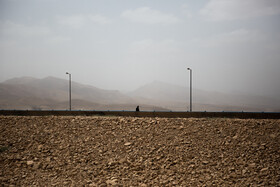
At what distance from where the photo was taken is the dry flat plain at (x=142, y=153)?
10852 millimetres

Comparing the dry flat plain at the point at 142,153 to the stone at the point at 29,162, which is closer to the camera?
the dry flat plain at the point at 142,153

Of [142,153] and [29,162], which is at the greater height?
[142,153]

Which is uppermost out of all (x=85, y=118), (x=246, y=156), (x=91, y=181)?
(x=85, y=118)

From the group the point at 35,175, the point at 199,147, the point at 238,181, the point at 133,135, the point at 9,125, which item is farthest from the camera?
the point at 9,125

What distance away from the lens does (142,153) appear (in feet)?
41.4

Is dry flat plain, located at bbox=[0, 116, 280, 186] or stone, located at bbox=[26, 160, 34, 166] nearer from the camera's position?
dry flat plain, located at bbox=[0, 116, 280, 186]

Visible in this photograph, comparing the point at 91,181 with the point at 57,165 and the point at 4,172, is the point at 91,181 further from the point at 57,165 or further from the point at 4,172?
the point at 4,172

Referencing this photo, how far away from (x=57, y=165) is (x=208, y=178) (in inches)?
279

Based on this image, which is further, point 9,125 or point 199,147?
point 9,125

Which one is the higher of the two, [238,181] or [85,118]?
[85,118]

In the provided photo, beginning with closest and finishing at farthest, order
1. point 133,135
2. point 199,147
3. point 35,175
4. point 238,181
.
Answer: point 238,181, point 35,175, point 199,147, point 133,135

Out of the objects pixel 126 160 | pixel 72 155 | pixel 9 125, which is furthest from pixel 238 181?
pixel 9 125

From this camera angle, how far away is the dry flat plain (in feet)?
35.6

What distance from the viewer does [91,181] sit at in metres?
10.9
